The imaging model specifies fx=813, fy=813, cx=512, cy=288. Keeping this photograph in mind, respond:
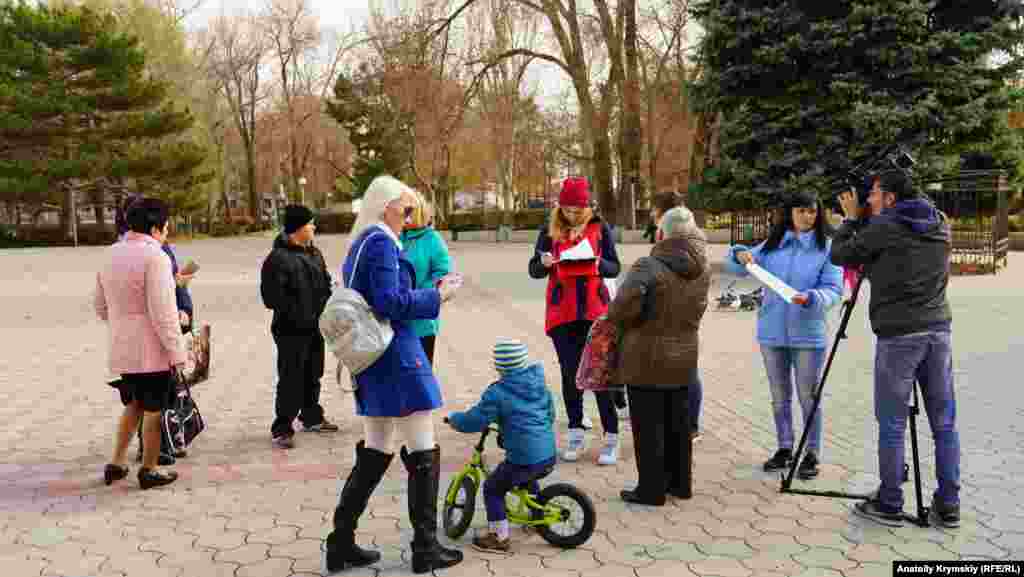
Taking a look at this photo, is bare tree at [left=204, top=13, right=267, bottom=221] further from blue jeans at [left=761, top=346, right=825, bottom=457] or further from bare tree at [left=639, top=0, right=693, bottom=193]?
blue jeans at [left=761, top=346, right=825, bottom=457]

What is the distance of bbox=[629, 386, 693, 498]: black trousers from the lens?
4.49m

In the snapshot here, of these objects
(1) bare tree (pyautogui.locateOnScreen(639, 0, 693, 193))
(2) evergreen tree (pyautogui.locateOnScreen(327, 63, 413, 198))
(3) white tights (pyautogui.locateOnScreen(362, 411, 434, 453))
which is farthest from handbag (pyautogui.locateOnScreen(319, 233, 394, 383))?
(2) evergreen tree (pyautogui.locateOnScreen(327, 63, 413, 198))

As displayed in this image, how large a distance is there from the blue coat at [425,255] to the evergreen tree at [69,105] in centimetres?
3846

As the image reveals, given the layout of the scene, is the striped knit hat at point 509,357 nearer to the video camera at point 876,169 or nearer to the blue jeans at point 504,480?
the blue jeans at point 504,480

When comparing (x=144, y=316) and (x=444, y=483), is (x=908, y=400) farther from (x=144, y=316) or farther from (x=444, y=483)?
(x=144, y=316)

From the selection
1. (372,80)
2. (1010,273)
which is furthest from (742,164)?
(372,80)

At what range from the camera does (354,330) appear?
3475 millimetres

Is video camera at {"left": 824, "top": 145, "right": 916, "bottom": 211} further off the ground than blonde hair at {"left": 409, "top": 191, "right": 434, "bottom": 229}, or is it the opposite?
video camera at {"left": 824, "top": 145, "right": 916, "bottom": 211}

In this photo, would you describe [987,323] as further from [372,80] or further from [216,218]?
[216,218]

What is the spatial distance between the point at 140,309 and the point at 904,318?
422 cm

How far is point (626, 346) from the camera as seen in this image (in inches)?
178

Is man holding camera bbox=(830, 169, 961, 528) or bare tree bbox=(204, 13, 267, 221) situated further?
bare tree bbox=(204, 13, 267, 221)

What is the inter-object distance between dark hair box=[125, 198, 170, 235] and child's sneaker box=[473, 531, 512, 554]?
2722mm

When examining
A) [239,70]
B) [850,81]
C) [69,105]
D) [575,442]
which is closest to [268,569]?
[575,442]
